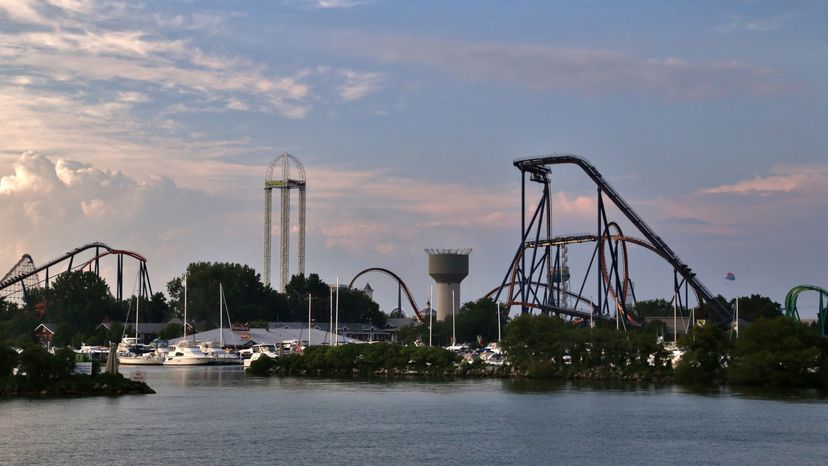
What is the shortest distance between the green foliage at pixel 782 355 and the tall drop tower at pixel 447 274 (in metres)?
111

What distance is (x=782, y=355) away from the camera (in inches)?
3167

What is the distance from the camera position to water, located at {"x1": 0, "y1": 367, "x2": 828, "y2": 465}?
47188 mm

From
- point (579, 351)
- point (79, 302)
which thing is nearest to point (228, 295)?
point (79, 302)

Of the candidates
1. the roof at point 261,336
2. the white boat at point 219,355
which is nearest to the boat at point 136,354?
the white boat at point 219,355

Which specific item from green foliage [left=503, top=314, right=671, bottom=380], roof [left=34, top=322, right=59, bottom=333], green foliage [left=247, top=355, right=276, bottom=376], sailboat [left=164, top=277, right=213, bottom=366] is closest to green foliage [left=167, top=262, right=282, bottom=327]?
roof [left=34, top=322, right=59, bottom=333]

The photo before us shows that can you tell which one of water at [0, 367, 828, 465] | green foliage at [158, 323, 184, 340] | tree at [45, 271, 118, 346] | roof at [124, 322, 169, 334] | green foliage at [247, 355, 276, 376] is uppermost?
tree at [45, 271, 118, 346]

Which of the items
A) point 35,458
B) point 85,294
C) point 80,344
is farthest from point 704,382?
point 85,294

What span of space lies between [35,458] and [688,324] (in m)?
97.5

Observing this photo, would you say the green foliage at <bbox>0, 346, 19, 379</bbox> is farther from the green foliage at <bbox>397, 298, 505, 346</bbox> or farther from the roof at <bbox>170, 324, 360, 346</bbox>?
the green foliage at <bbox>397, 298, 505, 346</bbox>

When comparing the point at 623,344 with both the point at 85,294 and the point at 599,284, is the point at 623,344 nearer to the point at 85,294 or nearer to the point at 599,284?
the point at 599,284

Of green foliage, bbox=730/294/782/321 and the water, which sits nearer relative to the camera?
the water

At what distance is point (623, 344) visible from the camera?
306 feet

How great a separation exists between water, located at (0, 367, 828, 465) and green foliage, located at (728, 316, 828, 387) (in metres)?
4.33

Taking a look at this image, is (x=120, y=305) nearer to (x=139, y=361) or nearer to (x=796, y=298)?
(x=139, y=361)
